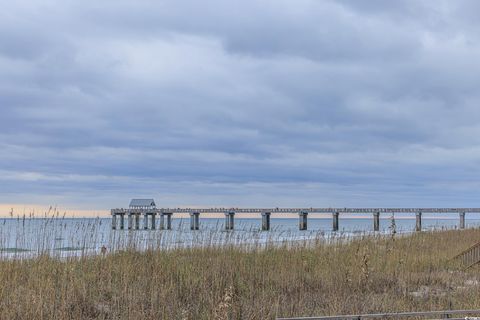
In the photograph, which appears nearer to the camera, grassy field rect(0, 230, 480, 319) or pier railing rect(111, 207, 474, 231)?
grassy field rect(0, 230, 480, 319)

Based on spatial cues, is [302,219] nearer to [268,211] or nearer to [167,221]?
[268,211]

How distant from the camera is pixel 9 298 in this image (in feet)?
25.3

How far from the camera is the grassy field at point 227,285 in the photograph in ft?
25.2

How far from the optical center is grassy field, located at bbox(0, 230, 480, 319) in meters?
7.69

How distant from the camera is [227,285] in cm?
949

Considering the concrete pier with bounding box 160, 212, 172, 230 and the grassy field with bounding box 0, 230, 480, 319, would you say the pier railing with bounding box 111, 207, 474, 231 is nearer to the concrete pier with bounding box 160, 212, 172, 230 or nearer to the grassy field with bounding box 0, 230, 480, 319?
the concrete pier with bounding box 160, 212, 172, 230

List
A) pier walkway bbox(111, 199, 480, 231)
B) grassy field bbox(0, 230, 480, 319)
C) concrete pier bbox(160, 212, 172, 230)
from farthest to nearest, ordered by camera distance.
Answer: pier walkway bbox(111, 199, 480, 231), concrete pier bbox(160, 212, 172, 230), grassy field bbox(0, 230, 480, 319)

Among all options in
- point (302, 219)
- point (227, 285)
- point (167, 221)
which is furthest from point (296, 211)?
point (227, 285)

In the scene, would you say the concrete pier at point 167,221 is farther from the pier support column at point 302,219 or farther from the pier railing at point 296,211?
the pier support column at point 302,219

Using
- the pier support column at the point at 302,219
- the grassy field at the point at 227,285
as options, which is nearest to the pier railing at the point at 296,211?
the pier support column at the point at 302,219

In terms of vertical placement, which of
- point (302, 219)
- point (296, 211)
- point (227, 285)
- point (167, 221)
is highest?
point (296, 211)

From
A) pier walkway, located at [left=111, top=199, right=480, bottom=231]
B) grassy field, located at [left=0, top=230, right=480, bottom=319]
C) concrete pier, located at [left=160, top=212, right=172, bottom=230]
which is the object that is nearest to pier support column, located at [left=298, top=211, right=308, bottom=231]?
pier walkway, located at [left=111, top=199, right=480, bottom=231]

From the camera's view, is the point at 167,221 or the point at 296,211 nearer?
the point at 167,221

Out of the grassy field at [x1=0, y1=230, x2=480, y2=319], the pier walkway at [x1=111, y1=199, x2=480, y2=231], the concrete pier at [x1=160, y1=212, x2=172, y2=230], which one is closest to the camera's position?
the grassy field at [x1=0, y1=230, x2=480, y2=319]
